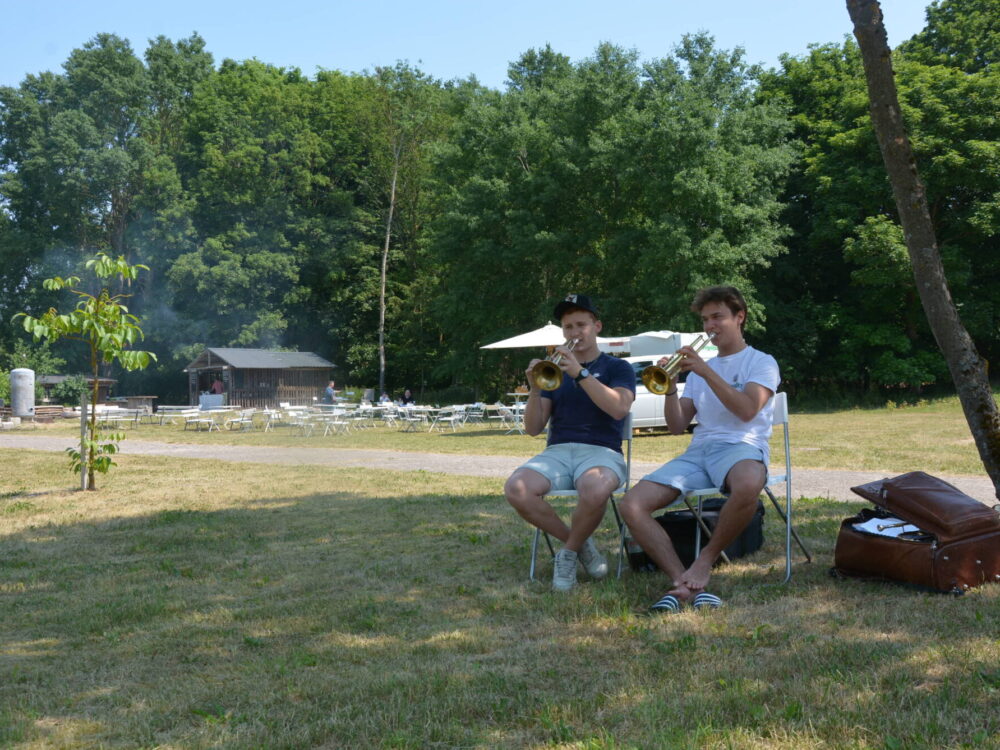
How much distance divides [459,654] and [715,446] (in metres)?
1.78

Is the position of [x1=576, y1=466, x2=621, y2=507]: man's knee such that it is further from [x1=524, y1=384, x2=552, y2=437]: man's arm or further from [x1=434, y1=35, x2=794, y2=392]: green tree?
[x1=434, y1=35, x2=794, y2=392]: green tree

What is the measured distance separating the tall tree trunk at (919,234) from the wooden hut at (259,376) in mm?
35642

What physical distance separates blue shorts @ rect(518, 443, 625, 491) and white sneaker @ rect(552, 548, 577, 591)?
1.20 feet

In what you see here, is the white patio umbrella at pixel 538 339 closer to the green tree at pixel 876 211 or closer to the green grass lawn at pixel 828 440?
the green grass lawn at pixel 828 440

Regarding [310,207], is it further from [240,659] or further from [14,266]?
[240,659]

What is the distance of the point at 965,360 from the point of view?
504cm

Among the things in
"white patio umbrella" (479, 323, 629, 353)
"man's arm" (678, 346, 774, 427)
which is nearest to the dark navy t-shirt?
"man's arm" (678, 346, 774, 427)

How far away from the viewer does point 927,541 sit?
14.0 ft

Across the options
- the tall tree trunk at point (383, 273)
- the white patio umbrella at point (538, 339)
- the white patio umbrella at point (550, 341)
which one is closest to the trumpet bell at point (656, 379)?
the white patio umbrella at point (550, 341)

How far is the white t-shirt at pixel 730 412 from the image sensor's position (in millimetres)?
4633

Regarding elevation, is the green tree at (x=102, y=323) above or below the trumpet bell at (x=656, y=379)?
above

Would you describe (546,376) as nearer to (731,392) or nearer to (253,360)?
(731,392)

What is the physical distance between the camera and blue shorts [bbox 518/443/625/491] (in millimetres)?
4879

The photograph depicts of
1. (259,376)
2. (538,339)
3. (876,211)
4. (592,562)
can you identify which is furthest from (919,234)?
(259,376)
